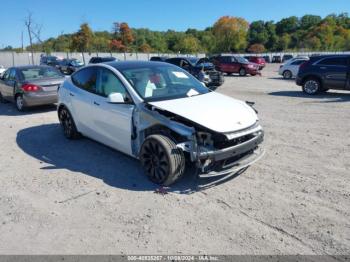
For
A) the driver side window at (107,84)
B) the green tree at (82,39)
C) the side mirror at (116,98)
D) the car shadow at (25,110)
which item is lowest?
the car shadow at (25,110)

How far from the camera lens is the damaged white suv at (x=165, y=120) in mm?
4281

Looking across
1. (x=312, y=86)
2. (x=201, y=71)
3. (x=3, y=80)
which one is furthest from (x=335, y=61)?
(x=3, y=80)

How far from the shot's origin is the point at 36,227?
3.72 metres

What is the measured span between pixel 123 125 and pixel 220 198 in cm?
187

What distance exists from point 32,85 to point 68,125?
162 inches

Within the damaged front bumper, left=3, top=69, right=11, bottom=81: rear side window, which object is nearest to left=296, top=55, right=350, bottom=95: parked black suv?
the damaged front bumper

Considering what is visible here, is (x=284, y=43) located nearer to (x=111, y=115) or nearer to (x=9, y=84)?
(x=9, y=84)

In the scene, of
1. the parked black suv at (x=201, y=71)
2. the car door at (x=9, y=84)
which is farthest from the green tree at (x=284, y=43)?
the car door at (x=9, y=84)

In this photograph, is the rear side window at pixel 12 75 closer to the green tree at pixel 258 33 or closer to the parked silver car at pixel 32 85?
the parked silver car at pixel 32 85

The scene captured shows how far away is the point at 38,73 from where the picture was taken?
Answer: 10805 millimetres

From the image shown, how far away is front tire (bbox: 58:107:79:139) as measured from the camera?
22.0 ft

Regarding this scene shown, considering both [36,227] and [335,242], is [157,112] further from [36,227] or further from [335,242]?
[335,242]

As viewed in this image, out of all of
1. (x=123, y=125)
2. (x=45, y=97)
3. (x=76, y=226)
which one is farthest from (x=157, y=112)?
(x=45, y=97)

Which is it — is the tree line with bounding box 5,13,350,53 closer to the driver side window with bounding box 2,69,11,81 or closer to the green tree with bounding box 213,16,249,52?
the green tree with bounding box 213,16,249,52
